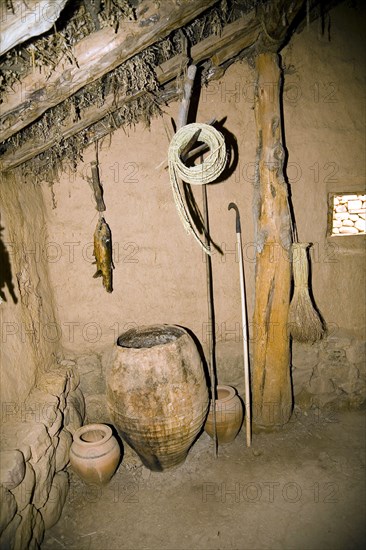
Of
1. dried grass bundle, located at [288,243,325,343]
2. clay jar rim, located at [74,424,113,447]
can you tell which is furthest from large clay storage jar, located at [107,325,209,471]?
dried grass bundle, located at [288,243,325,343]

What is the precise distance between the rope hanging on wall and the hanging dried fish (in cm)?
105

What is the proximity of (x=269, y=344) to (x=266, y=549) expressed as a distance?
178 centimetres

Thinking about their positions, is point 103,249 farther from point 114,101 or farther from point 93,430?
point 93,430

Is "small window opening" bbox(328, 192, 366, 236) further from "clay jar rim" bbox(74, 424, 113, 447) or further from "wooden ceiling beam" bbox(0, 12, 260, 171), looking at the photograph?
"clay jar rim" bbox(74, 424, 113, 447)

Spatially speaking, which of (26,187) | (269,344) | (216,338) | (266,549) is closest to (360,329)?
(269,344)

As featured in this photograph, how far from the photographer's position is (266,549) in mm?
2715

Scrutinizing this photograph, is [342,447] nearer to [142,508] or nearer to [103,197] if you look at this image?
[142,508]

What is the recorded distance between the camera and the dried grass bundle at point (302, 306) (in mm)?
3682

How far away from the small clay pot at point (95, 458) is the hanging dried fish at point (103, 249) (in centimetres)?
155

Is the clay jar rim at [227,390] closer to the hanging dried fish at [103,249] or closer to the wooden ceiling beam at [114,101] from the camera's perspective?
the hanging dried fish at [103,249]

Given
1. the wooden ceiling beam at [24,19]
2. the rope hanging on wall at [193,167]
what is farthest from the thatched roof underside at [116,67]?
the rope hanging on wall at [193,167]

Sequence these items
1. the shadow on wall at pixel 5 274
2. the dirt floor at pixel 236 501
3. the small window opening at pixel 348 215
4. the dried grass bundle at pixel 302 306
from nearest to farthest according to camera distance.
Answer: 1. the dirt floor at pixel 236 501
2. the shadow on wall at pixel 5 274
3. the dried grass bundle at pixel 302 306
4. the small window opening at pixel 348 215

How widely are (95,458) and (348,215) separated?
3794 mm

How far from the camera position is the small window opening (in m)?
4.18
